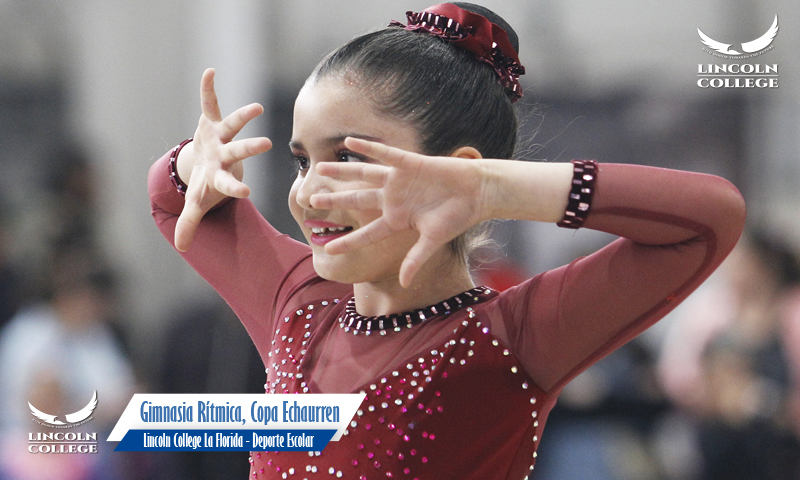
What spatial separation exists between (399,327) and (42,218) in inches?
79.1

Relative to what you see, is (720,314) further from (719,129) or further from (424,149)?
(424,149)

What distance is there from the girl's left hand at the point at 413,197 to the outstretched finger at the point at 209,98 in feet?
0.92

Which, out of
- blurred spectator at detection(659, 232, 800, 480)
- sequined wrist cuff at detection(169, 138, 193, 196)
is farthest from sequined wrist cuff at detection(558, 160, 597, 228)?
blurred spectator at detection(659, 232, 800, 480)

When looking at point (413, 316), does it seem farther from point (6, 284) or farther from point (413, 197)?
point (6, 284)

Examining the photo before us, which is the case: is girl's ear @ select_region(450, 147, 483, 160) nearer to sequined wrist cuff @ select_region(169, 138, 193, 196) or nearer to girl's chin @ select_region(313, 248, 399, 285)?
girl's chin @ select_region(313, 248, 399, 285)

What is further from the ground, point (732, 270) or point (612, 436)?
point (732, 270)

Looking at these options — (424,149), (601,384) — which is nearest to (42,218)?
(601,384)

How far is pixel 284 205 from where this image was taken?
2.40 meters

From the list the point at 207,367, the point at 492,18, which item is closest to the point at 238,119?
the point at 492,18

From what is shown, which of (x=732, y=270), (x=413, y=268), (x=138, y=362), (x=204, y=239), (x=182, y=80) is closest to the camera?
(x=413, y=268)

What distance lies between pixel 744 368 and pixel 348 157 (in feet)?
5.34

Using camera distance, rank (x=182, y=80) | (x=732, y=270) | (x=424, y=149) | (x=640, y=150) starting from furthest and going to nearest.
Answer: (x=182, y=80) < (x=640, y=150) < (x=732, y=270) < (x=424, y=149)

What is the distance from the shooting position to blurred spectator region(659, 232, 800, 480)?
6.52ft

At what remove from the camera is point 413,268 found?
740mm
